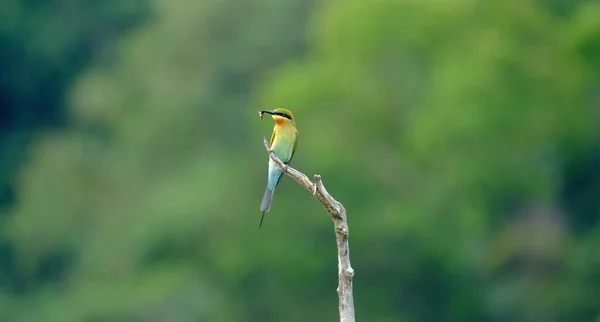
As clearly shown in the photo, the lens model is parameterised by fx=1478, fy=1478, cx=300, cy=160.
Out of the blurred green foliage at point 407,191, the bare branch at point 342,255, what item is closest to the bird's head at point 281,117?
the bare branch at point 342,255

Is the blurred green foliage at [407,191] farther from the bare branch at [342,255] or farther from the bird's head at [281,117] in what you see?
the bare branch at [342,255]

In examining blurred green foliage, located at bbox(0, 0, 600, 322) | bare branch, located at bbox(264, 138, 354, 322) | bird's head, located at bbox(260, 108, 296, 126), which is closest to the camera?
bare branch, located at bbox(264, 138, 354, 322)

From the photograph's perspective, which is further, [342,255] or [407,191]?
[407,191]

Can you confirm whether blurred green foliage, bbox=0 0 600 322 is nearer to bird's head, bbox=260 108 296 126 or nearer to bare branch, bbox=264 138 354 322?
bird's head, bbox=260 108 296 126

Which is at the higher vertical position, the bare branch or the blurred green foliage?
the blurred green foliage

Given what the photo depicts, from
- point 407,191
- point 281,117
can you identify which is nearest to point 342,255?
point 281,117

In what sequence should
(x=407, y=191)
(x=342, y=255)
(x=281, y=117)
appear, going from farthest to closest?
(x=407, y=191) → (x=281, y=117) → (x=342, y=255)

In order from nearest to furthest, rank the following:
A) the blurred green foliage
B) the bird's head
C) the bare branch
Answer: the bare branch < the bird's head < the blurred green foliage

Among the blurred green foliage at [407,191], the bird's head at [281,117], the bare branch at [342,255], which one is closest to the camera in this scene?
the bare branch at [342,255]

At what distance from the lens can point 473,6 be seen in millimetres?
17516

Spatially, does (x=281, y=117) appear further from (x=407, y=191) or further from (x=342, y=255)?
(x=407, y=191)

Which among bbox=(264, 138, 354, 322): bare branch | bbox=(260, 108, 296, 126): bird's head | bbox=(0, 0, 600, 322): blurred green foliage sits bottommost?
bbox=(264, 138, 354, 322): bare branch

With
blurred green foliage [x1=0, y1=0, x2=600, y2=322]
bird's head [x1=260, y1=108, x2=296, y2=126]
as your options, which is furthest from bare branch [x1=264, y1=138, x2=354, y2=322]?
blurred green foliage [x1=0, y1=0, x2=600, y2=322]

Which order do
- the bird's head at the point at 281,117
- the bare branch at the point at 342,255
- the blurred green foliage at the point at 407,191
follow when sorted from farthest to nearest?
the blurred green foliage at the point at 407,191, the bird's head at the point at 281,117, the bare branch at the point at 342,255
